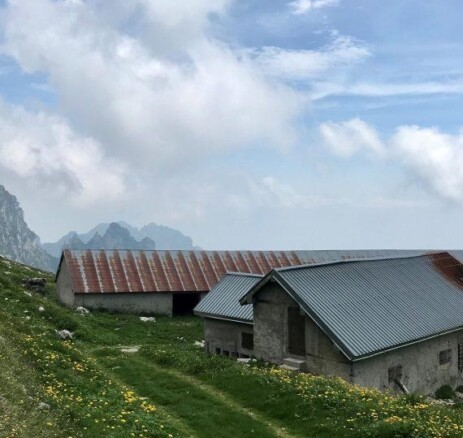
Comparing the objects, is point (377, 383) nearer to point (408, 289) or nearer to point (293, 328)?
point (293, 328)

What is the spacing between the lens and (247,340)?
91.2ft

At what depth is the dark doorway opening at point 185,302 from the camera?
47938 millimetres

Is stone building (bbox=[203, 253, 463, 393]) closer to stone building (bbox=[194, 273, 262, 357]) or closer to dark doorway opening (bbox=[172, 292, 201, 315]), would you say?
stone building (bbox=[194, 273, 262, 357])

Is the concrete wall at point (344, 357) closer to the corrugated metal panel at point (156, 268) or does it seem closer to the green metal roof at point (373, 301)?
the green metal roof at point (373, 301)

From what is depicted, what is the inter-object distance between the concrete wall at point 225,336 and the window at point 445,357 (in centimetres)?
985

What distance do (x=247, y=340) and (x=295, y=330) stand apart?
4225 millimetres

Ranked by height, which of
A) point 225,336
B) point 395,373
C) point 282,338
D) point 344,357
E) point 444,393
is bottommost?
point 444,393

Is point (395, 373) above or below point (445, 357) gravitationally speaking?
below

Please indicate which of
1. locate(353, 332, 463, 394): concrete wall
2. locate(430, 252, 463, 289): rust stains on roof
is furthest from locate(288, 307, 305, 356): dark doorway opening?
locate(430, 252, 463, 289): rust stains on roof

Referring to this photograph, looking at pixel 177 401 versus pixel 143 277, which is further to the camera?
pixel 143 277

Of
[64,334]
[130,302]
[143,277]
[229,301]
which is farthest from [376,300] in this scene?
[143,277]

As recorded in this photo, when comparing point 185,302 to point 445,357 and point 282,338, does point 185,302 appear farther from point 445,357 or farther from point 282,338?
point 445,357

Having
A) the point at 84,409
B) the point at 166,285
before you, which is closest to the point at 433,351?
the point at 84,409

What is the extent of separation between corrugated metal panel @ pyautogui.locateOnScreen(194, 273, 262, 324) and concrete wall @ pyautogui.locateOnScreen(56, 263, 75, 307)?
17.7 m
